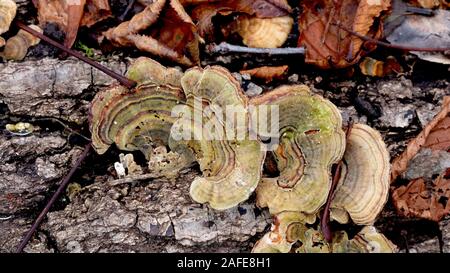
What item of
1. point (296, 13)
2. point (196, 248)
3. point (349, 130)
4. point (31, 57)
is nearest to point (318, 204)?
point (349, 130)

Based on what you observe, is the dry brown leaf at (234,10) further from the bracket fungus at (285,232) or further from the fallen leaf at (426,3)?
the bracket fungus at (285,232)

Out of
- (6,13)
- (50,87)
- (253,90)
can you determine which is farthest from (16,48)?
(253,90)

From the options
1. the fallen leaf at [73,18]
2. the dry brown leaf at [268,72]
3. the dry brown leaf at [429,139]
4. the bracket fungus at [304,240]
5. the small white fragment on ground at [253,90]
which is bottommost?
the bracket fungus at [304,240]

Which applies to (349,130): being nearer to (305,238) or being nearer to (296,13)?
(305,238)

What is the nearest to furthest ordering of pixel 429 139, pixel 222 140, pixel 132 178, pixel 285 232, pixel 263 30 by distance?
1. pixel 222 140
2. pixel 285 232
3. pixel 132 178
4. pixel 429 139
5. pixel 263 30

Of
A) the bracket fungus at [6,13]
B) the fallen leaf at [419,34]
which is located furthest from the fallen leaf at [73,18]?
the fallen leaf at [419,34]

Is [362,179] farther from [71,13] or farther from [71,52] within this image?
[71,13]

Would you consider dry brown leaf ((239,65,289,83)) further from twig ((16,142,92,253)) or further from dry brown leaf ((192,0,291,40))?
twig ((16,142,92,253))
